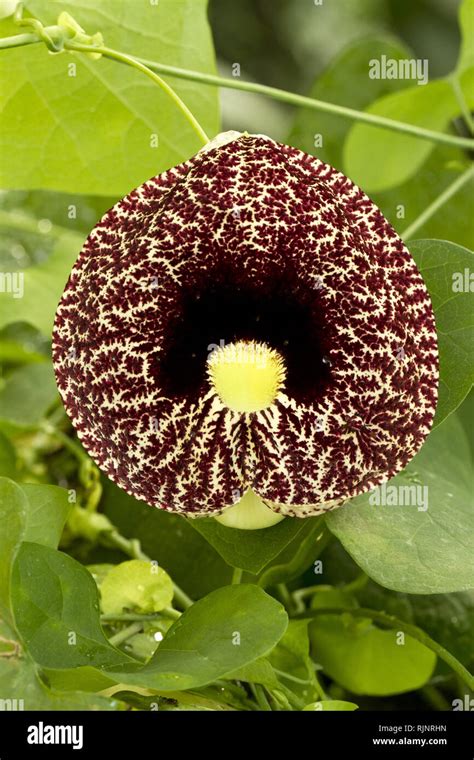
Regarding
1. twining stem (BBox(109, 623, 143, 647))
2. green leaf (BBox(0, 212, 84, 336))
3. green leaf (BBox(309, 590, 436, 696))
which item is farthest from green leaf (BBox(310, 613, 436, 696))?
green leaf (BBox(0, 212, 84, 336))

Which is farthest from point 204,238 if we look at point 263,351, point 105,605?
point 105,605

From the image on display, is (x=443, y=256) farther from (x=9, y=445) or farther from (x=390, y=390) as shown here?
(x=9, y=445)

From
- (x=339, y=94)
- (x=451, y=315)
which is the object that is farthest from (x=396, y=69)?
(x=451, y=315)

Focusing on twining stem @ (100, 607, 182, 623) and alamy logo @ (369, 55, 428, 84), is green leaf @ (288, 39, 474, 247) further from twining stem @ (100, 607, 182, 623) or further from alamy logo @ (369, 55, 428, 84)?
twining stem @ (100, 607, 182, 623)

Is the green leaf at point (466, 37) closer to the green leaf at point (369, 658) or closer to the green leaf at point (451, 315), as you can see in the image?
the green leaf at point (451, 315)

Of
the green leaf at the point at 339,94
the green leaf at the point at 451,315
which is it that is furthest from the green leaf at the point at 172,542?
the green leaf at the point at 339,94

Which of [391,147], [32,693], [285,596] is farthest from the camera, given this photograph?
[391,147]

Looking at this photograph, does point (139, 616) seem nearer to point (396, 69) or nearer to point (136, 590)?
point (136, 590)
